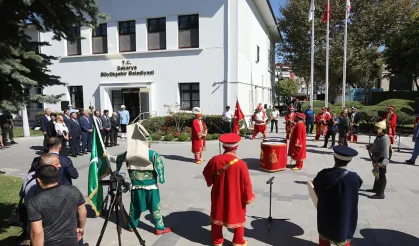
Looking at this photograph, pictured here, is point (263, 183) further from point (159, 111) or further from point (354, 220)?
point (159, 111)

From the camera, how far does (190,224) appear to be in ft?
18.8

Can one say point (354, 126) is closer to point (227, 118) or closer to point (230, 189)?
point (227, 118)

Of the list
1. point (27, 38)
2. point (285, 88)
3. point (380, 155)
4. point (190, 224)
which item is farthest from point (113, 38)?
point (285, 88)

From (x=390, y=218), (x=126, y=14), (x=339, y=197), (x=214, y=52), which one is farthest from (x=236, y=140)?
(x=126, y=14)

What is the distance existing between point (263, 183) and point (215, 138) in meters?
7.93

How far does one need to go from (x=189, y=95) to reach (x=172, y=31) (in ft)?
13.3

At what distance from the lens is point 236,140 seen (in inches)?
182

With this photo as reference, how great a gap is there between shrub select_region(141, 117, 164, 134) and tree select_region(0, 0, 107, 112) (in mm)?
12596

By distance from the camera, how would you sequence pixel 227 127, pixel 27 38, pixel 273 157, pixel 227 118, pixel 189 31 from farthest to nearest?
pixel 189 31 < pixel 227 127 < pixel 227 118 < pixel 273 157 < pixel 27 38

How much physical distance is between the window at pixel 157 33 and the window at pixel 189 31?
45.2 inches

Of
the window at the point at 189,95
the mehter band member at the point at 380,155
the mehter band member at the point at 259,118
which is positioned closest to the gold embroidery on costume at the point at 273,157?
the mehter band member at the point at 380,155

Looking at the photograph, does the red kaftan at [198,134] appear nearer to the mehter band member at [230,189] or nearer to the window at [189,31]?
the mehter band member at [230,189]

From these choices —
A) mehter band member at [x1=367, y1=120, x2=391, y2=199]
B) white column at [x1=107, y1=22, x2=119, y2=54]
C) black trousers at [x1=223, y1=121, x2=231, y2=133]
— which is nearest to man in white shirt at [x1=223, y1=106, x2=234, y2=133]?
black trousers at [x1=223, y1=121, x2=231, y2=133]

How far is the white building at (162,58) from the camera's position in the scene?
18.2 metres
